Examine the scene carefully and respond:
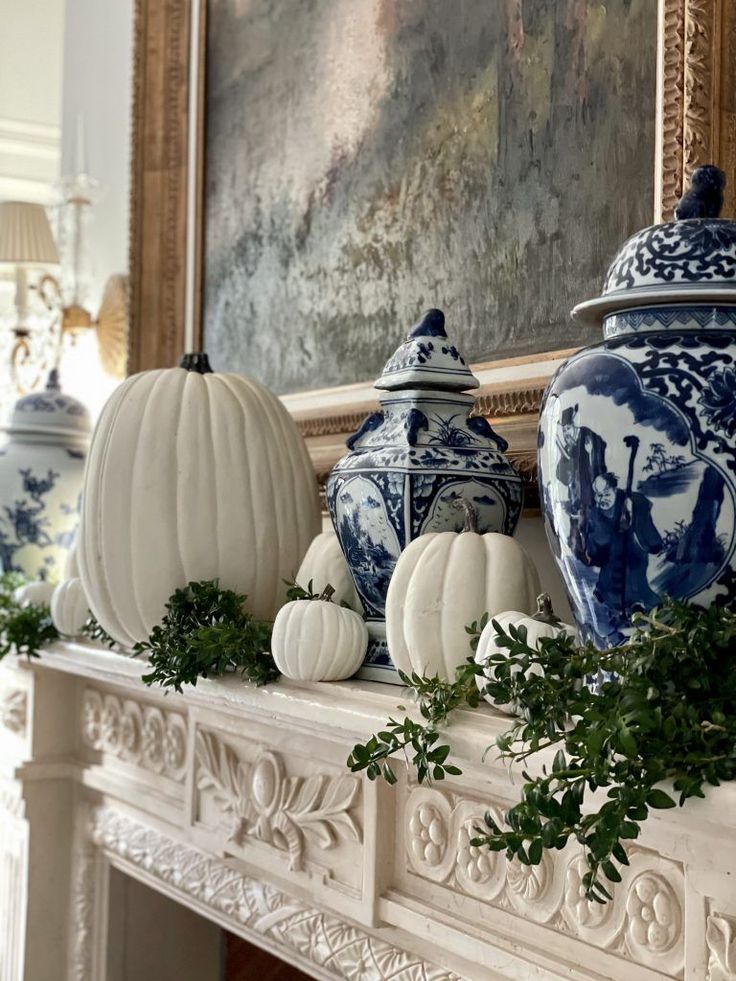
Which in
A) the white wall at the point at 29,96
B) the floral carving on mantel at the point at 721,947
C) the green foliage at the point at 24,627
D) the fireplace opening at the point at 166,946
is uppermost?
the white wall at the point at 29,96

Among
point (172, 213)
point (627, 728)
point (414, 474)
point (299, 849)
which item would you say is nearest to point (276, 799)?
point (299, 849)

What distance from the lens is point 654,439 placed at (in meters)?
0.77

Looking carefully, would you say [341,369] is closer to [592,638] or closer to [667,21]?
[667,21]

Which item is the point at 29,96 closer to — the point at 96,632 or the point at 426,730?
the point at 96,632

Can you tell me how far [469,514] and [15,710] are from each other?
1196 millimetres

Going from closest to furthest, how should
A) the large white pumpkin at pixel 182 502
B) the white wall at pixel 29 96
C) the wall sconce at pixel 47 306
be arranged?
1. the large white pumpkin at pixel 182 502
2. the wall sconce at pixel 47 306
3. the white wall at pixel 29 96

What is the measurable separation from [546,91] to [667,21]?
19 cm

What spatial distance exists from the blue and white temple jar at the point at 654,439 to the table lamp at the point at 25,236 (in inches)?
69.6

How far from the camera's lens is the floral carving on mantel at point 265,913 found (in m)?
1.16

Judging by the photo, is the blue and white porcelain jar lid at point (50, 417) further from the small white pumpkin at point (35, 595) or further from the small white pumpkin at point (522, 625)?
the small white pumpkin at point (522, 625)

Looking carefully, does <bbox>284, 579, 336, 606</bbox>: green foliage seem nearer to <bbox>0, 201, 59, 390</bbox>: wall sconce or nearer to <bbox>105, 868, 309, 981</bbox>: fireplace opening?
<bbox>105, 868, 309, 981</bbox>: fireplace opening

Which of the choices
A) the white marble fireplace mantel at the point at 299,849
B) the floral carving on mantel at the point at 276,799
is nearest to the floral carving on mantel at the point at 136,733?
the white marble fireplace mantel at the point at 299,849

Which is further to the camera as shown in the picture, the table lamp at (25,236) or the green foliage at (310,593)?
the table lamp at (25,236)

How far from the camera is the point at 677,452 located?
767 millimetres
